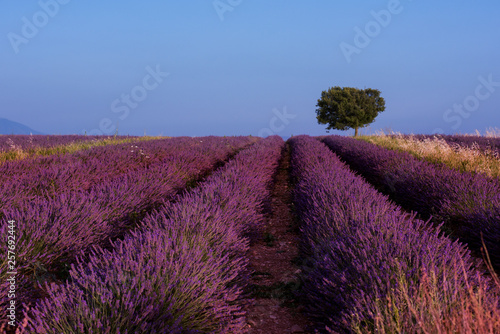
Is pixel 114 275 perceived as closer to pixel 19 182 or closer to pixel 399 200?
pixel 19 182

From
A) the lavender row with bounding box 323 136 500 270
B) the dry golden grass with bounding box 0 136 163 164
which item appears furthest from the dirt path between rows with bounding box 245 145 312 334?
the dry golden grass with bounding box 0 136 163 164

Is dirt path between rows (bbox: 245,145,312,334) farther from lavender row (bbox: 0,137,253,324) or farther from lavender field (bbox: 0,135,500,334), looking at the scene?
lavender row (bbox: 0,137,253,324)

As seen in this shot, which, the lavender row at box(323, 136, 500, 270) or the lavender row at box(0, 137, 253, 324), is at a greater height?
the lavender row at box(323, 136, 500, 270)

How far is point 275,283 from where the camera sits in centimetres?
343

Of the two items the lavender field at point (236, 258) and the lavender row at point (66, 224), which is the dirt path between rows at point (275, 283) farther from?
the lavender row at point (66, 224)

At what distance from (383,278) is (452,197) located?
3.60 meters

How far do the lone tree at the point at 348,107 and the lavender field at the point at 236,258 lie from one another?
1158 inches

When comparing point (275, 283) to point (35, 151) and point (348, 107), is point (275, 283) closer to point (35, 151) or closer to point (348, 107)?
point (35, 151)

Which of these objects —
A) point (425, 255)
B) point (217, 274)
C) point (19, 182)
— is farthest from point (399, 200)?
point (19, 182)

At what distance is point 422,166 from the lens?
6.86m

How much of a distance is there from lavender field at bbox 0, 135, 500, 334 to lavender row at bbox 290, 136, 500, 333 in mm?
15

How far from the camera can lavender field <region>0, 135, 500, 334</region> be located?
5.99 feet

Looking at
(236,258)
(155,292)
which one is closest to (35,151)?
(236,258)

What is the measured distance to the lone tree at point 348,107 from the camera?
112ft
